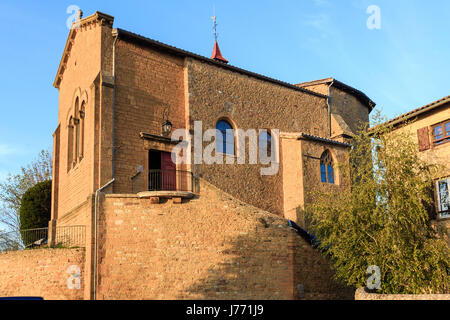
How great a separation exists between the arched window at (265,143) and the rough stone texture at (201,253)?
19.1 ft

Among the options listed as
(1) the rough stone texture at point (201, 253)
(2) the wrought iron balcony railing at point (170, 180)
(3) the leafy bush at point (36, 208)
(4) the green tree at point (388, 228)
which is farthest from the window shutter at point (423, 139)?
(3) the leafy bush at point (36, 208)

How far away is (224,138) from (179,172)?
3559 mm

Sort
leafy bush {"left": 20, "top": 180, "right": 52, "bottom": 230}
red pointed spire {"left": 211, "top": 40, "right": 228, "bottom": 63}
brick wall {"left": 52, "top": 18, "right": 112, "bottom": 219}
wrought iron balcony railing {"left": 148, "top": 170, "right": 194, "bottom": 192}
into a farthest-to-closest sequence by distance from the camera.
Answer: red pointed spire {"left": 211, "top": 40, "right": 228, "bottom": 63}
leafy bush {"left": 20, "top": 180, "right": 52, "bottom": 230}
wrought iron balcony railing {"left": 148, "top": 170, "right": 194, "bottom": 192}
brick wall {"left": 52, "top": 18, "right": 112, "bottom": 219}

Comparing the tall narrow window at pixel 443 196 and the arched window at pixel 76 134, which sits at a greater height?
the arched window at pixel 76 134

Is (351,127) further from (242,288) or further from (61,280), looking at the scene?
(61,280)

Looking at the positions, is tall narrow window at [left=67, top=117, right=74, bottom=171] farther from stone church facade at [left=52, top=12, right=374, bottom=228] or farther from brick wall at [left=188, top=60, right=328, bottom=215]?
brick wall at [left=188, top=60, right=328, bottom=215]

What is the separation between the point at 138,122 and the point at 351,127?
571 inches

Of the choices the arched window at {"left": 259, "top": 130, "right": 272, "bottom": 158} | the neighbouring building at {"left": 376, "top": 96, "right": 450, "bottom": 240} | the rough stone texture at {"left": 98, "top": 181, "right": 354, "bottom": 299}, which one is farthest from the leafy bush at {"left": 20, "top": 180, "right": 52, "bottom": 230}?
the neighbouring building at {"left": 376, "top": 96, "right": 450, "bottom": 240}

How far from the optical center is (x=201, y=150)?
20.7m

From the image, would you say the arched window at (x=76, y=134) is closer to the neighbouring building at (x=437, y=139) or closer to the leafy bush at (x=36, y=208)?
the leafy bush at (x=36, y=208)

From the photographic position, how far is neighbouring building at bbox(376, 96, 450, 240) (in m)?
17.6

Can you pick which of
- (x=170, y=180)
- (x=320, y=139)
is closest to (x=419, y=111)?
(x=320, y=139)

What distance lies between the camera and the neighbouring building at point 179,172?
16328 mm

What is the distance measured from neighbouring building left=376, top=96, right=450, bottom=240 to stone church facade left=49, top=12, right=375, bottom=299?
16.1ft
